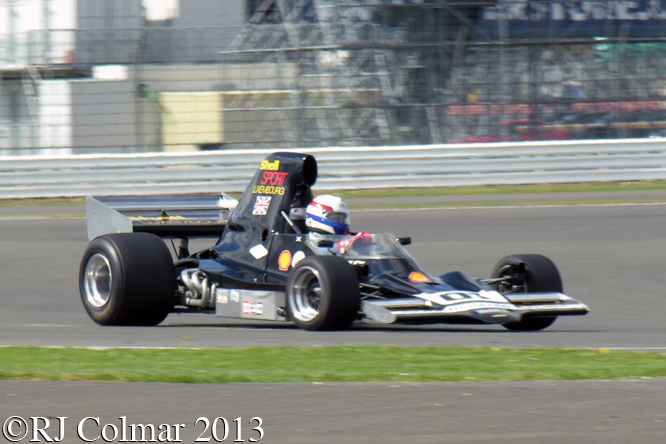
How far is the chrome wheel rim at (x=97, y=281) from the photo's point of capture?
9195 mm

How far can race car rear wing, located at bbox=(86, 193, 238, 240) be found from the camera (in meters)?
9.95

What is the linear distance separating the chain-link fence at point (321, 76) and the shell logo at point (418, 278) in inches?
510

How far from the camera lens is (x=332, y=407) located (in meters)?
5.20

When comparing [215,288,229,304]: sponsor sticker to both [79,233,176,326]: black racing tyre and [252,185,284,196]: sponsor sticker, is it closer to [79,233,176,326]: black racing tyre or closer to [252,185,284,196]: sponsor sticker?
[79,233,176,326]: black racing tyre

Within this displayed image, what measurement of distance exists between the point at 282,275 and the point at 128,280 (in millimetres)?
1232

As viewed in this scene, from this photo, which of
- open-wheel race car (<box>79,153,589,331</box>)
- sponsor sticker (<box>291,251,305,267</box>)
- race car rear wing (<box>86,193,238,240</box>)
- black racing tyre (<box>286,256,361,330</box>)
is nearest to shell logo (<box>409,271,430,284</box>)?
open-wheel race car (<box>79,153,589,331</box>)

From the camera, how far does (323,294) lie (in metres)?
7.96

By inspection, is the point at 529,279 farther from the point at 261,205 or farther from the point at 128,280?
the point at 128,280

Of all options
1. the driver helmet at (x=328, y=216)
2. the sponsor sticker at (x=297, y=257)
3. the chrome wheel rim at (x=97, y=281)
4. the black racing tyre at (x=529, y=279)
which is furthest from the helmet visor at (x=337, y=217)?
the chrome wheel rim at (x=97, y=281)

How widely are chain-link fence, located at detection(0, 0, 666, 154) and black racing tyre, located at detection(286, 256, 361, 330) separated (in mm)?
12904

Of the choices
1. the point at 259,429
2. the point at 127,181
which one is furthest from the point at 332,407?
the point at 127,181

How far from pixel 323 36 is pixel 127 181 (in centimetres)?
493

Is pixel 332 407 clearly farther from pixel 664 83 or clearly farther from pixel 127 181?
pixel 664 83

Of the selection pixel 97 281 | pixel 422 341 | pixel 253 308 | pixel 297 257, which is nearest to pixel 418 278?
pixel 422 341
